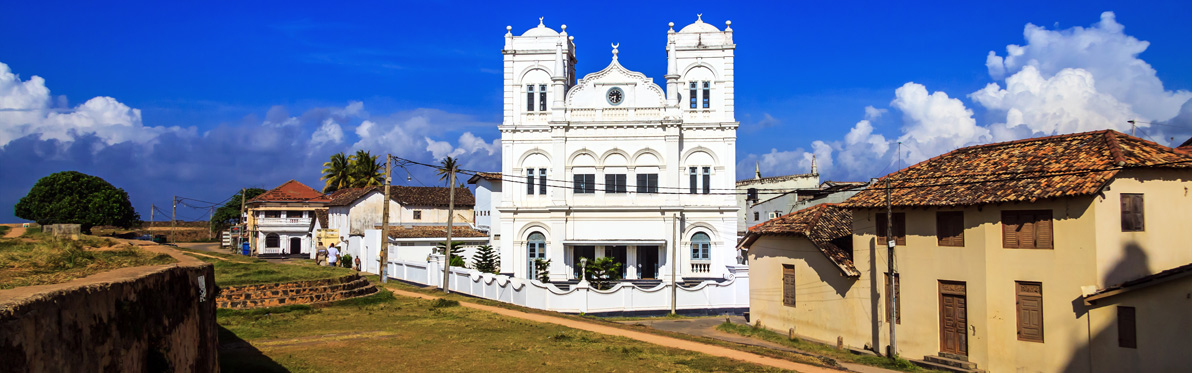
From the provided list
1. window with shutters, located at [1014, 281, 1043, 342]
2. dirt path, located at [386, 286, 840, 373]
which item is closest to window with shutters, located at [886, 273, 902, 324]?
window with shutters, located at [1014, 281, 1043, 342]

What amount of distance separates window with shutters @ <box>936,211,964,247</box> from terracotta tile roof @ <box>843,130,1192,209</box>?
1.50ft

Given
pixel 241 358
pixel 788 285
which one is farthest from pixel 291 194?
pixel 241 358

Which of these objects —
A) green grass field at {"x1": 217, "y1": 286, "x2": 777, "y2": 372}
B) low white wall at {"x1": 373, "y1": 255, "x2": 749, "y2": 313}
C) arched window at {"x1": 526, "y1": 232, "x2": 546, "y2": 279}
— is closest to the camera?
green grass field at {"x1": 217, "y1": 286, "x2": 777, "y2": 372}

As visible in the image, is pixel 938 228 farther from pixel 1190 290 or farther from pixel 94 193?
pixel 94 193

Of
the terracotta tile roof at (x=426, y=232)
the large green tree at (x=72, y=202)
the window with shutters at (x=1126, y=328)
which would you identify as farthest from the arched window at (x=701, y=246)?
the large green tree at (x=72, y=202)

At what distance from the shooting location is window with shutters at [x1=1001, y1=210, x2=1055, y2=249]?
16234mm

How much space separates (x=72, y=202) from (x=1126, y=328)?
176 ft

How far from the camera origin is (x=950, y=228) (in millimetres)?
18156

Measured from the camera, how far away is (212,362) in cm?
1050

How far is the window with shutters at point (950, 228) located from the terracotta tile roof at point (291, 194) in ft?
145

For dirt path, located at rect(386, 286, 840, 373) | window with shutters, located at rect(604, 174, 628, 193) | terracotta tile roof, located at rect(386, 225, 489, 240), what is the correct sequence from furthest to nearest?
1. terracotta tile roof, located at rect(386, 225, 489, 240)
2. window with shutters, located at rect(604, 174, 628, 193)
3. dirt path, located at rect(386, 286, 840, 373)

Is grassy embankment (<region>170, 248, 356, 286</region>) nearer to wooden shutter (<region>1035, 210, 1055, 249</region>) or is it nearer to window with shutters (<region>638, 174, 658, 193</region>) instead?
window with shutters (<region>638, 174, 658, 193</region>)

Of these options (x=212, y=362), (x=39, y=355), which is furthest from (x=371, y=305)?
(x=39, y=355)

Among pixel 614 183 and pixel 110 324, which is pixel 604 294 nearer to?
pixel 614 183
